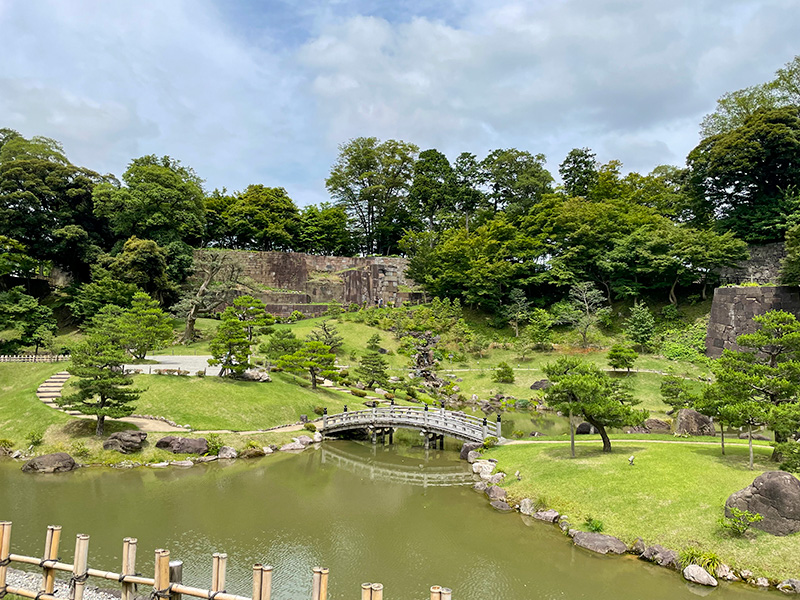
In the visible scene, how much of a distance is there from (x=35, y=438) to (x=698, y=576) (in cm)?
2346

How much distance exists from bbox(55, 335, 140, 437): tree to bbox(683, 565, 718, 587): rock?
2000 cm

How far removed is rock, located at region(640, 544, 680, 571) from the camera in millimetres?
11203

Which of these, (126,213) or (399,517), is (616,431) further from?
(126,213)

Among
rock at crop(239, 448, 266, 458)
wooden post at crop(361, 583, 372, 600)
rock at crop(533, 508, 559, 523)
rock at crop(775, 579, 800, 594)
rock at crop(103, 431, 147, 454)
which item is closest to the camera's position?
wooden post at crop(361, 583, 372, 600)

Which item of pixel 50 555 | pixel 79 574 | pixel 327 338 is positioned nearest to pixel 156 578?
pixel 79 574

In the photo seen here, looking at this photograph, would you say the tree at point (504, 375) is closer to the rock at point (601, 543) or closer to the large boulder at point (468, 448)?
the large boulder at point (468, 448)

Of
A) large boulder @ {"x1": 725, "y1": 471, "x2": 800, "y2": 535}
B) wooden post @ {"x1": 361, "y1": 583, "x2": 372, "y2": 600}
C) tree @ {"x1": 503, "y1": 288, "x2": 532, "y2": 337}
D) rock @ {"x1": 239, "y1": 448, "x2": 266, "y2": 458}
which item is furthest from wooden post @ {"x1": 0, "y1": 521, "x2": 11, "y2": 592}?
tree @ {"x1": 503, "y1": 288, "x2": 532, "y2": 337}

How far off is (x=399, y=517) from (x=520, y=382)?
20279 millimetres

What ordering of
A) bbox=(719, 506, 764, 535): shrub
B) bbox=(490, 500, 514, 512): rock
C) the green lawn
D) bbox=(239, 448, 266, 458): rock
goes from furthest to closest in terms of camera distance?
bbox=(239, 448, 266, 458): rock, bbox=(490, 500, 514, 512): rock, bbox=(719, 506, 764, 535): shrub, the green lawn

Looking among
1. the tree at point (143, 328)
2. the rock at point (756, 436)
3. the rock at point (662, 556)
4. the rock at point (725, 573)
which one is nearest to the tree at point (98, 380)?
the tree at point (143, 328)

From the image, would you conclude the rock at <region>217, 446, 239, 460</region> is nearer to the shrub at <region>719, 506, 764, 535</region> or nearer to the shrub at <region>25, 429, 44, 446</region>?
the shrub at <region>25, 429, 44, 446</region>

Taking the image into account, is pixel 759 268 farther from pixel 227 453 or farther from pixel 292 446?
pixel 227 453

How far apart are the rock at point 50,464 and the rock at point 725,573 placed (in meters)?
21.1

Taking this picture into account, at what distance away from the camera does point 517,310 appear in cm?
4241
